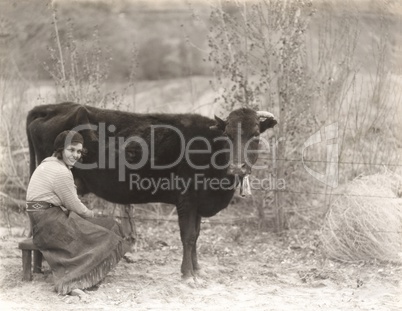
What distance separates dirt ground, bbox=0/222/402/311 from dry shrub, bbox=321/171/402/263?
205 mm

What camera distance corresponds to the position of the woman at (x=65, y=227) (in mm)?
7547

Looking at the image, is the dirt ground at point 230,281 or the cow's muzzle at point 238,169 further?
the cow's muzzle at point 238,169

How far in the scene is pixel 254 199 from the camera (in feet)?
36.2

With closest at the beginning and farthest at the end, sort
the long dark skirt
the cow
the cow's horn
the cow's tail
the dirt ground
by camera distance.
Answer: the dirt ground, the long dark skirt, the cow's horn, the cow, the cow's tail

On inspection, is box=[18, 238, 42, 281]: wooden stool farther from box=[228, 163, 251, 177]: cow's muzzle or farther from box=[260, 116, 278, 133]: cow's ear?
box=[260, 116, 278, 133]: cow's ear

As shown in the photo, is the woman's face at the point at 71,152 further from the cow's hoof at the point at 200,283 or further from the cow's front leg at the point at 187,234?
the cow's hoof at the point at 200,283

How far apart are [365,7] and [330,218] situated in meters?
→ 4.34

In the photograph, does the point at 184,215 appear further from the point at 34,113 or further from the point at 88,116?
the point at 34,113

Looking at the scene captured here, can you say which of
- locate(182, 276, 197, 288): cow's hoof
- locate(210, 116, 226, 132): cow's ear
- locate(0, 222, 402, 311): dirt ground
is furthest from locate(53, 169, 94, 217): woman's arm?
locate(210, 116, 226, 132): cow's ear

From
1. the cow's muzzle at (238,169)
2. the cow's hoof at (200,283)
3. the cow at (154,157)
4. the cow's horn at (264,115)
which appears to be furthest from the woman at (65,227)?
the cow's horn at (264,115)

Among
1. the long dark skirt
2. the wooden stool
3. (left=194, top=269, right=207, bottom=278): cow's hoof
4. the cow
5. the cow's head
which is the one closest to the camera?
the long dark skirt

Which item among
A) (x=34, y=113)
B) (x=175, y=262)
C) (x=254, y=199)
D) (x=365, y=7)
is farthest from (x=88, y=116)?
(x=365, y=7)

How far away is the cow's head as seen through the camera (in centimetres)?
779

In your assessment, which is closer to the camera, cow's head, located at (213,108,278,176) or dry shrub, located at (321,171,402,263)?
cow's head, located at (213,108,278,176)
